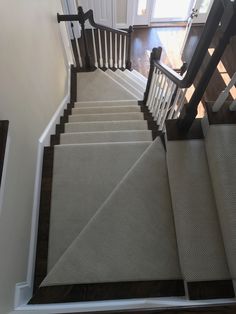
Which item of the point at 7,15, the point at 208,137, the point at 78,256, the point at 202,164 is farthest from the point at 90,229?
the point at 7,15

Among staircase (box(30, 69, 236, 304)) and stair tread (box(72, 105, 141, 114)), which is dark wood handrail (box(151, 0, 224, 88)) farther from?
stair tread (box(72, 105, 141, 114))

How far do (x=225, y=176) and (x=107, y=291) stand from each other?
0.97m

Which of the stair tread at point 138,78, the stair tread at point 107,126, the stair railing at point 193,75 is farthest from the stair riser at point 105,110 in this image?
the stair tread at point 138,78

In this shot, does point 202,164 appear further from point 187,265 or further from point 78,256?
point 78,256

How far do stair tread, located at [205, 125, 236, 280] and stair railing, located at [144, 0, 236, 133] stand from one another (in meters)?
0.20

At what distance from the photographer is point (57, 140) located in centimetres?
241

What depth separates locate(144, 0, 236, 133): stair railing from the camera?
1014 mm

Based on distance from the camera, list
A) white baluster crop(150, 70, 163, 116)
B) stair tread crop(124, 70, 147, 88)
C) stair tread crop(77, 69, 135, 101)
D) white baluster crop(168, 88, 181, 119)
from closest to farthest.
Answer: white baluster crop(168, 88, 181, 119) < white baluster crop(150, 70, 163, 116) < stair tread crop(77, 69, 135, 101) < stair tread crop(124, 70, 147, 88)

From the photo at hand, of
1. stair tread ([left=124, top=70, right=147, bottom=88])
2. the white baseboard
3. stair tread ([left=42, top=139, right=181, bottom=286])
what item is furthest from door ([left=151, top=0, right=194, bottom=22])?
stair tread ([left=42, top=139, right=181, bottom=286])

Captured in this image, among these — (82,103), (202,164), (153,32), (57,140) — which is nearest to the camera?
(202,164)

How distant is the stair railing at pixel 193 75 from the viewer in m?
1.01

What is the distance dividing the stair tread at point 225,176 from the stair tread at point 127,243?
34 centimetres

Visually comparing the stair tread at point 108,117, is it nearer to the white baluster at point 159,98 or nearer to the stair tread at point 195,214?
the white baluster at point 159,98

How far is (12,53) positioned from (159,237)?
4.89 ft
